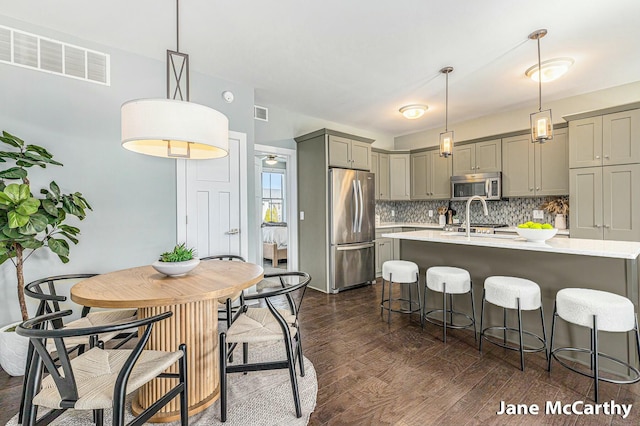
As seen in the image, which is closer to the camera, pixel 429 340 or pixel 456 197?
pixel 429 340

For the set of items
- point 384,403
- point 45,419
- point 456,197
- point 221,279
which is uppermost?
point 456,197

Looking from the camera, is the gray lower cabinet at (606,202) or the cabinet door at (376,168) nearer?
the gray lower cabinet at (606,202)

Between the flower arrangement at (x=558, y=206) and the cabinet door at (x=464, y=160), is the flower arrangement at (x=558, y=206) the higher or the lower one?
the lower one

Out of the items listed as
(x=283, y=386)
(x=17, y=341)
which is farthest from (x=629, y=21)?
(x=17, y=341)

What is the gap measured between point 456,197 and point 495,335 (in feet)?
9.43

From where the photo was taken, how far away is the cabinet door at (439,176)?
539 centimetres

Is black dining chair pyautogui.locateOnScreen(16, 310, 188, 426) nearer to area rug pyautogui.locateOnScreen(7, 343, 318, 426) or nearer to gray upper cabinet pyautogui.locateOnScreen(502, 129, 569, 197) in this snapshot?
area rug pyautogui.locateOnScreen(7, 343, 318, 426)

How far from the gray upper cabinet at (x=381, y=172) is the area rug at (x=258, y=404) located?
3931 millimetres

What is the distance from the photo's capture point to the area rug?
1.72m

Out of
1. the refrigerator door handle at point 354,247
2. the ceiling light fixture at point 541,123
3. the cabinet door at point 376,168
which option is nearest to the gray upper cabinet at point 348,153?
the cabinet door at point 376,168

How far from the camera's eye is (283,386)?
206 cm

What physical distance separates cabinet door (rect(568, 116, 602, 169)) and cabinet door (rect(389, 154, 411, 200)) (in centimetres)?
258

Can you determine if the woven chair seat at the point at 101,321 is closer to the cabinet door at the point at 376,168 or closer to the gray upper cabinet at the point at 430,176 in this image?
the cabinet door at the point at 376,168

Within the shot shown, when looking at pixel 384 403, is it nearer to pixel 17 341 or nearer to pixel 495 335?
pixel 495 335
